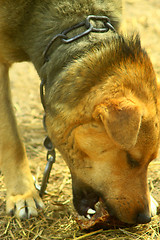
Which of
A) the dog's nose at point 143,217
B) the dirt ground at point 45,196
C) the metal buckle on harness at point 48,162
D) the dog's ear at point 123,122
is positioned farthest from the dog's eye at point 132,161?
the metal buckle on harness at point 48,162

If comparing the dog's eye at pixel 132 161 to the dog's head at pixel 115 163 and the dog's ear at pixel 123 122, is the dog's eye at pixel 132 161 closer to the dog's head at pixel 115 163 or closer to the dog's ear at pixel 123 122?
Result: the dog's head at pixel 115 163

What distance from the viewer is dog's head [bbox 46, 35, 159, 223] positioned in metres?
3.16

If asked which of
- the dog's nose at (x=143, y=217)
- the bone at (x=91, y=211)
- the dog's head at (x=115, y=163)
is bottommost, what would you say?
the bone at (x=91, y=211)

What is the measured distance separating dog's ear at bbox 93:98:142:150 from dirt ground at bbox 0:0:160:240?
1.11m

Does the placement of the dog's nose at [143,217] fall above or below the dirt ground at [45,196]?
above

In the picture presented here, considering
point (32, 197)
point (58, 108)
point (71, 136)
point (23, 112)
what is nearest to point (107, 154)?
point (71, 136)

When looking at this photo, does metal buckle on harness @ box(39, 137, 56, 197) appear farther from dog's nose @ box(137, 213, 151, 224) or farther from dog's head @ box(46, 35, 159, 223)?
dog's nose @ box(137, 213, 151, 224)

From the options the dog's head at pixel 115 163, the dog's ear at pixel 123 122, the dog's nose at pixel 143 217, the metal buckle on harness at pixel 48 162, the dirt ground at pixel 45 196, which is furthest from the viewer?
the metal buckle on harness at pixel 48 162

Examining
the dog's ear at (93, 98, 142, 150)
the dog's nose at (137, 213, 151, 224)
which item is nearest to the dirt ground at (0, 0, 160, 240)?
the dog's nose at (137, 213, 151, 224)

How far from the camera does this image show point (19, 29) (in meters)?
4.04

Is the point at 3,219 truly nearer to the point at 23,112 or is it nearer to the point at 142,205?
the point at 142,205

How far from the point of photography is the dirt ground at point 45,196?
371 centimetres

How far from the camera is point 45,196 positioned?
14.5ft

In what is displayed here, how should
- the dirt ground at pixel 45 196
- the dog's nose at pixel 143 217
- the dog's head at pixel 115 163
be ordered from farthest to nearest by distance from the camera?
the dirt ground at pixel 45 196
the dog's nose at pixel 143 217
the dog's head at pixel 115 163
